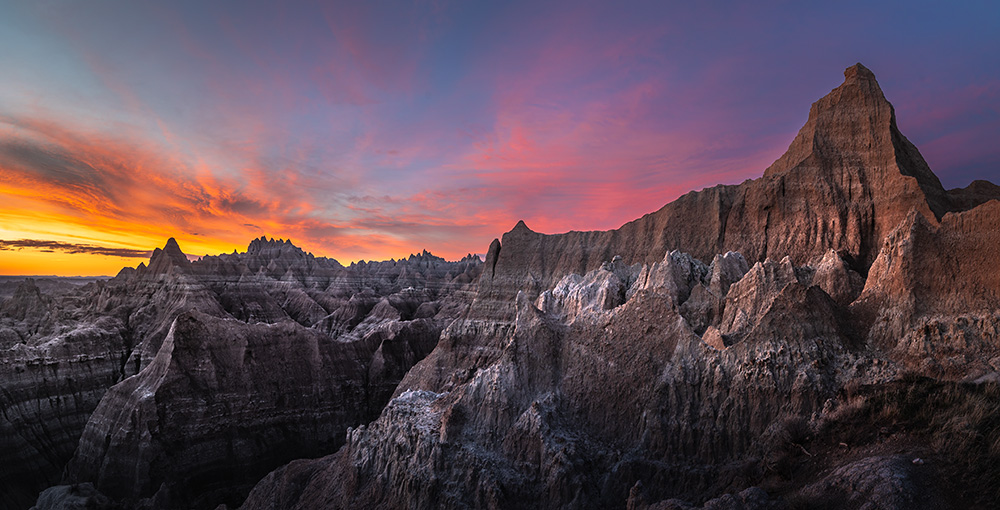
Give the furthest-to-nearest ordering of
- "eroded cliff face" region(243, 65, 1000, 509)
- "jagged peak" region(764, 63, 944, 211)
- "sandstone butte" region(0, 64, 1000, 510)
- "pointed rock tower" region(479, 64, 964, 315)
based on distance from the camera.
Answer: "jagged peak" region(764, 63, 944, 211) < "pointed rock tower" region(479, 64, 964, 315) < "sandstone butte" region(0, 64, 1000, 510) < "eroded cliff face" region(243, 65, 1000, 509)

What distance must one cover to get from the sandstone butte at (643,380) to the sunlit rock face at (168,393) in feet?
0.57

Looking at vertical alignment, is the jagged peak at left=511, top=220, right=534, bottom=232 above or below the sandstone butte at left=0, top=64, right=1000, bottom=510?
above

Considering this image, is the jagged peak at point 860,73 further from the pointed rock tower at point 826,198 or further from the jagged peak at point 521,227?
the jagged peak at point 521,227

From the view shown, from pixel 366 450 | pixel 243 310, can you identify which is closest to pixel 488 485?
pixel 366 450

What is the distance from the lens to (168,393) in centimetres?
2747

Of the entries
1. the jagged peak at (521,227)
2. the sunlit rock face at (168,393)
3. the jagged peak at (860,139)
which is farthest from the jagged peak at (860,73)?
the sunlit rock face at (168,393)

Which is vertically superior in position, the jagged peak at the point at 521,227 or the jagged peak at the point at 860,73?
the jagged peak at the point at 860,73

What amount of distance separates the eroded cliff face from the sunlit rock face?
413 inches

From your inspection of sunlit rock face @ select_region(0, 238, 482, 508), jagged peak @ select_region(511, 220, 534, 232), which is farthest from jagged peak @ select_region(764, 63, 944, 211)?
sunlit rock face @ select_region(0, 238, 482, 508)

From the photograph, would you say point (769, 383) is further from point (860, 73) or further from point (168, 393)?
point (168, 393)

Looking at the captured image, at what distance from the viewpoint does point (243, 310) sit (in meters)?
62.5

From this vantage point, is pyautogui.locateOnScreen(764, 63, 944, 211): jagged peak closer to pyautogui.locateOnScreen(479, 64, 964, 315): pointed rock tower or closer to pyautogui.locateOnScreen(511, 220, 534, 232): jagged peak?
pyautogui.locateOnScreen(479, 64, 964, 315): pointed rock tower

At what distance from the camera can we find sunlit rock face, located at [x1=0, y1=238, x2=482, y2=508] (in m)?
26.5

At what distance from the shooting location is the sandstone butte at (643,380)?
10.5 meters
